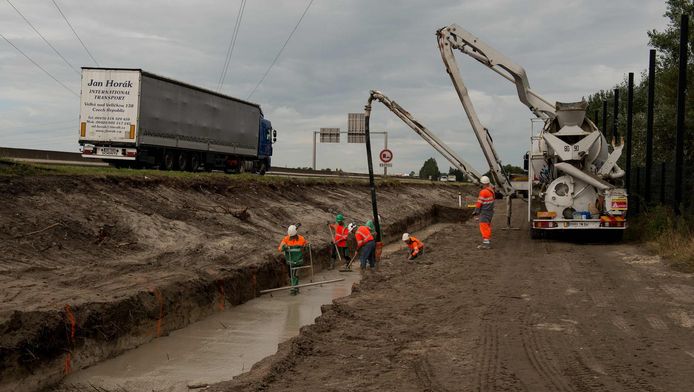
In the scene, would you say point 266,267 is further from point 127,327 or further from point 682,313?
point 682,313

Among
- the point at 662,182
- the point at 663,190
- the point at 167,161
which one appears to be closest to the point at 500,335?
the point at 663,190

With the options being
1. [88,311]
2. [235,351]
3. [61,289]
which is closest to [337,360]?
[235,351]

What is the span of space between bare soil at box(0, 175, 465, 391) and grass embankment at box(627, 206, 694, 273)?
8.94 meters

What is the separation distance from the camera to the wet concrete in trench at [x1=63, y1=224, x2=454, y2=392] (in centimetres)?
873

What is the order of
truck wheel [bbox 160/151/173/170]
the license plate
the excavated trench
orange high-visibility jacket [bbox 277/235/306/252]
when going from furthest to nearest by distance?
truck wheel [bbox 160/151/173/170] < the license plate < orange high-visibility jacket [bbox 277/235/306/252] < the excavated trench

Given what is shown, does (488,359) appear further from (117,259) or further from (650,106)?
(650,106)

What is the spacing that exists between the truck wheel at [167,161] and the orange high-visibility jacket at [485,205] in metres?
13.5

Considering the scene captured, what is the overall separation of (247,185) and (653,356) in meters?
18.1

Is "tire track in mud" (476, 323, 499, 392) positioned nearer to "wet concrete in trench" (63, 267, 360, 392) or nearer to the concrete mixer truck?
"wet concrete in trench" (63, 267, 360, 392)

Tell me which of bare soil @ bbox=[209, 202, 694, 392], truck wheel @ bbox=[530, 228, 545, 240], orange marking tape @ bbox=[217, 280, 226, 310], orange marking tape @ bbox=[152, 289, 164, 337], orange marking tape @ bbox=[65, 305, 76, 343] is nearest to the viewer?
bare soil @ bbox=[209, 202, 694, 392]

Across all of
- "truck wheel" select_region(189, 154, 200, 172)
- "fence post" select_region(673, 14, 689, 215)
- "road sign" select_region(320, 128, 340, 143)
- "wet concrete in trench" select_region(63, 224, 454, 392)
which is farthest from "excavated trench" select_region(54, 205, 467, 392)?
"road sign" select_region(320, 128, 340, 143)

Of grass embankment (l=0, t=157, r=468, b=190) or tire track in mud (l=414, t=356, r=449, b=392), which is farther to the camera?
grass embankment (l=0, t=157, r=468, b=190)

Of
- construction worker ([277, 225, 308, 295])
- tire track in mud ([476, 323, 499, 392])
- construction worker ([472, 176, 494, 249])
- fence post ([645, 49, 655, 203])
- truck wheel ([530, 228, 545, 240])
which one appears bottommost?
tire track in mud ([476, 323, 499, 392])

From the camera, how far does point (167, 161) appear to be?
1062 inches
